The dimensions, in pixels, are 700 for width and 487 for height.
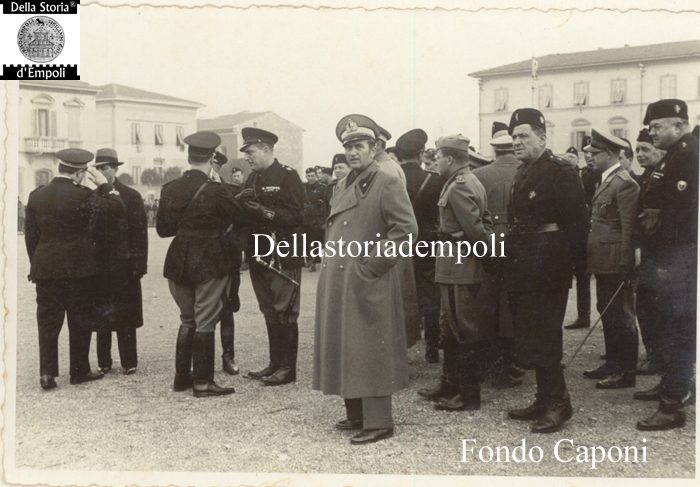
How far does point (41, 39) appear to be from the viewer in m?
4.45

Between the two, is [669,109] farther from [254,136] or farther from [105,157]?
[105,157]

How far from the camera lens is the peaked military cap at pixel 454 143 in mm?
4559

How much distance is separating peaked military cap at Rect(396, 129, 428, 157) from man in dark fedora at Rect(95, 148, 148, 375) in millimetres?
1894

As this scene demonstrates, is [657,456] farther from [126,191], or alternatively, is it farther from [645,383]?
[126,191]

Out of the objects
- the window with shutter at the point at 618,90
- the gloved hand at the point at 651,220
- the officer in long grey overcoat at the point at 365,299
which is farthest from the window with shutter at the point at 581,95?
the officer in long grey overcoat at the point at 365,299

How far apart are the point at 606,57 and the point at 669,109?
1.15m

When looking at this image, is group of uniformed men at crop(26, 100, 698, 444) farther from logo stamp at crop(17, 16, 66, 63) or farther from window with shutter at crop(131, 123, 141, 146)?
logo stamp at crop(17, 16, 66, 63)

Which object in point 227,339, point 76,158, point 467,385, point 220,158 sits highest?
point 220,158

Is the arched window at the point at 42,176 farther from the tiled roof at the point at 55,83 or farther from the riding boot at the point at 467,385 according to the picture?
the riding boot at the point at 467,385

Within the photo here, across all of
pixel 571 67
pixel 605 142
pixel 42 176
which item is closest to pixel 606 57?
pixel 571 67

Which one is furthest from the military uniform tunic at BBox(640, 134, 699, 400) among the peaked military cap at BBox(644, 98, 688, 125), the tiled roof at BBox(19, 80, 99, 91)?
the tiled roof at BBox(19, 80, 99, 91)

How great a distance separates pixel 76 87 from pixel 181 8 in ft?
2.56

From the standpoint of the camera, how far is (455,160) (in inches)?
180

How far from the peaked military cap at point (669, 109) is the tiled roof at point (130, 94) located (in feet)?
9.26
